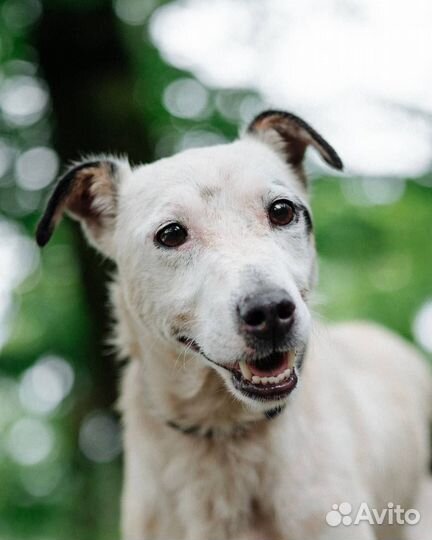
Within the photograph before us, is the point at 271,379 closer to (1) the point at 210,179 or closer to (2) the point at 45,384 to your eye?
(1) the point at 210,179

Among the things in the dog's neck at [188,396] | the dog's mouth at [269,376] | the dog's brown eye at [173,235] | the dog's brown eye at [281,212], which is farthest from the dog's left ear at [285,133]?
the dog's mouth at [269,376]

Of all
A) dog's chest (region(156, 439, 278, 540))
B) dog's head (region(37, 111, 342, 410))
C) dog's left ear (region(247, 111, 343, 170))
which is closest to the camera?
dog's head (region(37, 111, 342, 410))

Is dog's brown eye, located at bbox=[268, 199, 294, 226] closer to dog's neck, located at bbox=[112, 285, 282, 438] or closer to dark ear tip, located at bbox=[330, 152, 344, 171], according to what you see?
dark ear tip, located at bbox=[330, 152, 344, 171]

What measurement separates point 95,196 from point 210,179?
910 mm

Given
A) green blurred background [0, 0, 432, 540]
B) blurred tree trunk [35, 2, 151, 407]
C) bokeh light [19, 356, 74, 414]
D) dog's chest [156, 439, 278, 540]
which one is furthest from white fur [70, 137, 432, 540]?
bokeh light [19, 356, 74, 414]

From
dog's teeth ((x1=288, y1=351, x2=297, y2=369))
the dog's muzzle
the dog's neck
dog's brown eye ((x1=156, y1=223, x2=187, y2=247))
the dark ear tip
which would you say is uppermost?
the dark ear tip

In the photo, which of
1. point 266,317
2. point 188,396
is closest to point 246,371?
point 266,317

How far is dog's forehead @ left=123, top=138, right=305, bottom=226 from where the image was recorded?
3.51 m

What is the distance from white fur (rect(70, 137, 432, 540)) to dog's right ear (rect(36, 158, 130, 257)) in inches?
2.3

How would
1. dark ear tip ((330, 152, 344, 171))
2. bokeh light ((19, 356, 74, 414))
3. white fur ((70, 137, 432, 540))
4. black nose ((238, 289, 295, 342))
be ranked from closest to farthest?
black nose ((238, 289, 295, 342)), white fur ((70, 137, 432, 540)), dark ear tip ((330, 152, 344, 171)), bokeh light ((19, 356, 74, 414))

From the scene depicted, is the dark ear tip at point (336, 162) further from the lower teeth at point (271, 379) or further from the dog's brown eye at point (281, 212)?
the lower teeth at point (271, 379)

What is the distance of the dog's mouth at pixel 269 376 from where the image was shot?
10.3ft

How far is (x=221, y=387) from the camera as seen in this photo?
3746mm

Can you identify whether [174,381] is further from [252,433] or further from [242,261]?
[242,261]
